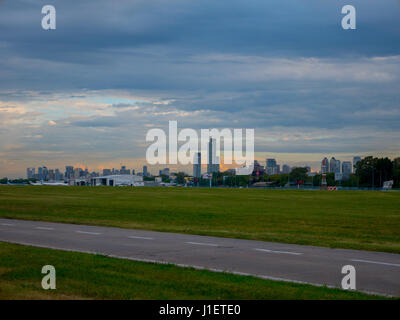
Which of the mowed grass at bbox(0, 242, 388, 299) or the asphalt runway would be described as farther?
the asphalt runway

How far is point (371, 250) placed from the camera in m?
17.3

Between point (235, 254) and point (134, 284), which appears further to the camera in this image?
point (235, 254)

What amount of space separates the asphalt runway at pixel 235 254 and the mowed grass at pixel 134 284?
961 millimetres

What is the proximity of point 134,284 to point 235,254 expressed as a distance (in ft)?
18.6

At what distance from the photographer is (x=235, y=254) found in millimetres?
15750

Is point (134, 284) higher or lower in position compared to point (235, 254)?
higher

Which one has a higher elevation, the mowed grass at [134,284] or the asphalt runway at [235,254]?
the mowed grass at [134,284]

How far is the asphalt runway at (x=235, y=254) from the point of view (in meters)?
12.2

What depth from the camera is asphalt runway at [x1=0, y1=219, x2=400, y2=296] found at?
12.2 m

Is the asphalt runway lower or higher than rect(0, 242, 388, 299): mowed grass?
lower

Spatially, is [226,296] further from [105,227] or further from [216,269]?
[105,227]

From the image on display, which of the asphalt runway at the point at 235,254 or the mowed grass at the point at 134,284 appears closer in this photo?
the mowed grass at the point at 134,284

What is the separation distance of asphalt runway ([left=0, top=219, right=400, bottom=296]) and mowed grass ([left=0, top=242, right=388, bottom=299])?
0.96 metres
